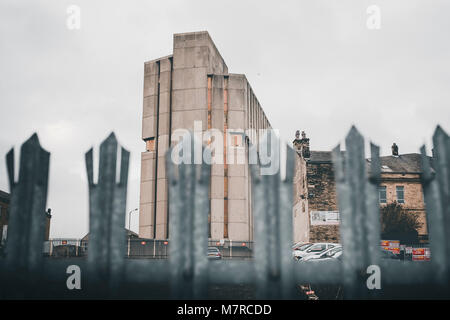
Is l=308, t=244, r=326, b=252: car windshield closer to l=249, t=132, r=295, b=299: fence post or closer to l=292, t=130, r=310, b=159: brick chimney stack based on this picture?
l=292, t=130, r=310, b=159: brick chimney stack

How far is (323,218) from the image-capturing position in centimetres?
4144

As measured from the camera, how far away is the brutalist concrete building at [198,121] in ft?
144

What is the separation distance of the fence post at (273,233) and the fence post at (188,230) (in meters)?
0.34

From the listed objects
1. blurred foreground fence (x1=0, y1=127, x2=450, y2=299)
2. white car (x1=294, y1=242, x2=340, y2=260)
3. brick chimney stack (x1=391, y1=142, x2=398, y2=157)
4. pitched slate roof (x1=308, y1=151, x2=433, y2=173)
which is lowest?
white car (x1=294, y1=242, x2=340, y2=260)

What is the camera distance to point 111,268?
2.88m

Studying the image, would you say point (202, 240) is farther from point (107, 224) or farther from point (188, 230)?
point (107, 224)

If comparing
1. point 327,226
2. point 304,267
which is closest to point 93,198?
point 304,267

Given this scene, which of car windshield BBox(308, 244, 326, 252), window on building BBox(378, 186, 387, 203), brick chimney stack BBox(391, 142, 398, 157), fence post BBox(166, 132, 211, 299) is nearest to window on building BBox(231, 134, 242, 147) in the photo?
window on building BBox(378, 186, 387, 203)

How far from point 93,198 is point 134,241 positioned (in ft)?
98.1

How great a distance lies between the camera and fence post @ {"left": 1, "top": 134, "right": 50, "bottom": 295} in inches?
117

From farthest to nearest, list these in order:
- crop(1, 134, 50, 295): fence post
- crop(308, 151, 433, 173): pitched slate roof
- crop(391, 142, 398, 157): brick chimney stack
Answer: crop(391, 142, 398, 157): brick chimney stack
crop(308, 151, 433, 173): pitched slate roof
crop(1, 134, 50, 295): fence post

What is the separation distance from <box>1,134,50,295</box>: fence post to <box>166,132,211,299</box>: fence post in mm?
949

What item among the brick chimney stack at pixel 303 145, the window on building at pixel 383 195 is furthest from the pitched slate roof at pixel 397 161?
the window on building at pixel 383 195

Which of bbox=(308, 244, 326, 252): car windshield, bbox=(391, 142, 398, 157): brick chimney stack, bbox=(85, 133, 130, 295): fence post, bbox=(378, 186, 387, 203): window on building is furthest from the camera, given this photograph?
bbox=(391, 142, 398, 157): brick chimney stack
